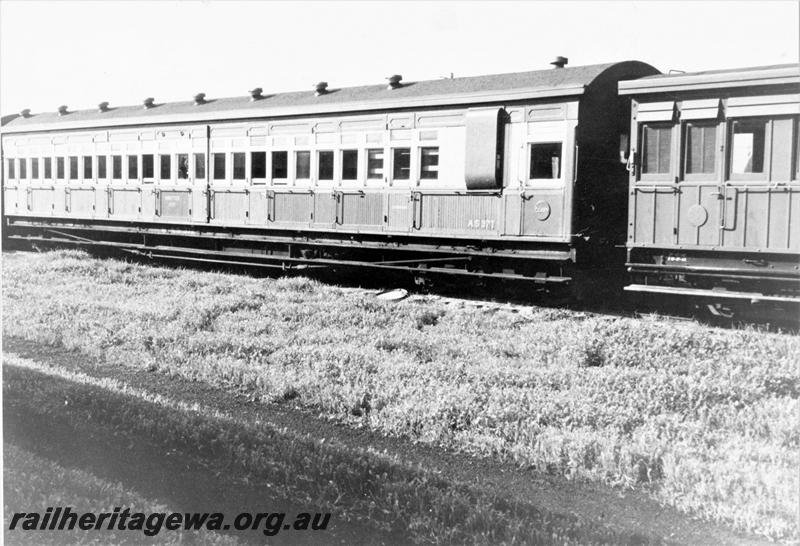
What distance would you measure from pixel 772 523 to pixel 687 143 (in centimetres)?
704

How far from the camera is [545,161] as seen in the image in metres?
11.3

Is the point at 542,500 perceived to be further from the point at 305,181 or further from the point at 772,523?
the point at 305,181

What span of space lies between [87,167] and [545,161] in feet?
40.2

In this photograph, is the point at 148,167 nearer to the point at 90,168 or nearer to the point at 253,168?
the point at 90,168

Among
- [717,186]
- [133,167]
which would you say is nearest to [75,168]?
[133,167]

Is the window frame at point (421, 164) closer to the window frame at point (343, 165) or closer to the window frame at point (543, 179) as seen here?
the window frame at point (343, 165)

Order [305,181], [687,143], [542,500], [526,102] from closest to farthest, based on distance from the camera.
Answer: [542,500]
[687,143]
[526,102]
[305,181]

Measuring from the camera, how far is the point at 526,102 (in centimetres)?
1143

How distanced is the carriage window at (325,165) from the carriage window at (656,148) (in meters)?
5.70

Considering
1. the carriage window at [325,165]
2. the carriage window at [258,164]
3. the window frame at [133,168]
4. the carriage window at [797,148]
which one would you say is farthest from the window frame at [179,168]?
the carriage window at [797,148]

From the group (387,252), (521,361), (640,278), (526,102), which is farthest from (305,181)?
(521,361)

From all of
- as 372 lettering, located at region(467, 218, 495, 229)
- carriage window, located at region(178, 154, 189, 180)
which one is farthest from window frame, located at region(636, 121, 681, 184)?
carriage window, located at region(178, 154, 189, 180)

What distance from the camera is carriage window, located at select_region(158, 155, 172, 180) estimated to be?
16594mm

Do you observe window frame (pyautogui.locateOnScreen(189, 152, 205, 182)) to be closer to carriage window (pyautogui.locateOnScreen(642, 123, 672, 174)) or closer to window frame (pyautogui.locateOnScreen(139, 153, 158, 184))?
window frame (pyautogui.locateOnScreen(139, 153, 158, 184))
